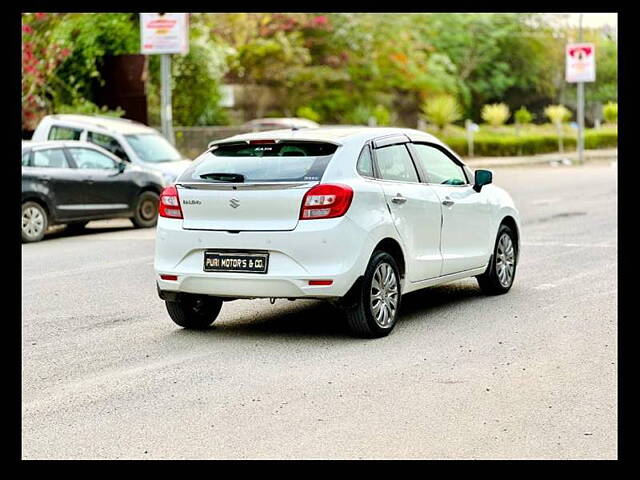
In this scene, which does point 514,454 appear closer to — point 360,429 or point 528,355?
point 360,429

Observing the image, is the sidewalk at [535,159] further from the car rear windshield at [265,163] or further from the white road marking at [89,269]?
the car rear windshield at [265,163]

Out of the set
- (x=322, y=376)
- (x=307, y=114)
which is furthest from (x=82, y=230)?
(x=307, y=114)

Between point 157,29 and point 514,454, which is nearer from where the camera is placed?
point 514,454

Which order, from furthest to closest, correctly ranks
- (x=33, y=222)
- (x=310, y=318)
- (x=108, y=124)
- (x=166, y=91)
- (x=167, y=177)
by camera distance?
(x=166, y=91) → (x=108, y=124) → (x=167, y=177) → (x=33, y=222) → (x=310, y=318)

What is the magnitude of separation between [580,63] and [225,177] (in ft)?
118

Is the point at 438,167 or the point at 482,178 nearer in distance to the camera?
the point at 438,167

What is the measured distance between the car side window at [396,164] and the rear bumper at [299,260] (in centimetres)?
83

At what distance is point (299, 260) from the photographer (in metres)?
8.92

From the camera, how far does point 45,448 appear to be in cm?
624

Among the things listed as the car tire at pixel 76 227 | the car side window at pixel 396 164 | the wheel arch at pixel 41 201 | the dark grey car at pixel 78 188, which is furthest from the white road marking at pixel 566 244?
the car tire at pixel 76 227

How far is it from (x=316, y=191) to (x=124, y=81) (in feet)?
83.8

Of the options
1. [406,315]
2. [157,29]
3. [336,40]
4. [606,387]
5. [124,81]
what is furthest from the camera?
[336,40]

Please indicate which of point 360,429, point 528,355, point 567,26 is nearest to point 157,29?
point 528,355

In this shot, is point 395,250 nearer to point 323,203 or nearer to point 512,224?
point 323,203
